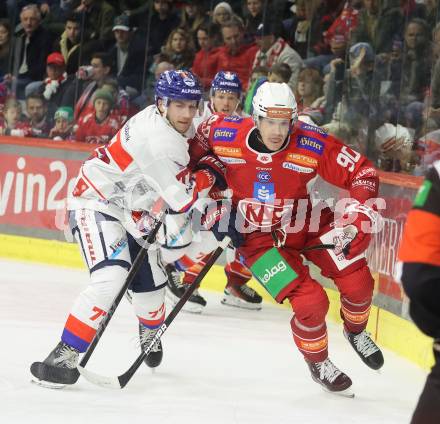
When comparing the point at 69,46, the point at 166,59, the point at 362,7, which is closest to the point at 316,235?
the point at 362,7

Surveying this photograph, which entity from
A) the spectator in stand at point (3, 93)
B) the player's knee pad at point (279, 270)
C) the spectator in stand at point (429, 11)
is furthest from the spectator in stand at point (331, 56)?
the player's knee pad at point (279, 270)

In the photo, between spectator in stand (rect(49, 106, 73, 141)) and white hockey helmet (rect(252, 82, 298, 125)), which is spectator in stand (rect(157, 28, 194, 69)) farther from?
white hockey helmet (rect(252, 82, 298, 125))

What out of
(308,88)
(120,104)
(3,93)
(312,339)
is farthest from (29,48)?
(312,339)

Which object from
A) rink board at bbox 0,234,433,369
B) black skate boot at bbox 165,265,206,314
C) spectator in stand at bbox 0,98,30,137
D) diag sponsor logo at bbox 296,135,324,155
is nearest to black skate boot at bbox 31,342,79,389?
diag sponsor logo at bbox 296,135,324,155

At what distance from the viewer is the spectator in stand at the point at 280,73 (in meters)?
7.41

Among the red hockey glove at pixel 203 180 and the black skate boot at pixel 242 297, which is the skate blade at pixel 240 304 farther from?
the red hockey glove at pixel 203 180

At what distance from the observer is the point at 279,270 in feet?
14.0

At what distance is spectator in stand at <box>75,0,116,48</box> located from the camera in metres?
8.67

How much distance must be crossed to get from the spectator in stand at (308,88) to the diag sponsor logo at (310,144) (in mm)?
2835

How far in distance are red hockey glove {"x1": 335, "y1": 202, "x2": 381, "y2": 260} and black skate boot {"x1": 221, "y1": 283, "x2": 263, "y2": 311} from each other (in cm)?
205

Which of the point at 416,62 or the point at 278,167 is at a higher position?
the point at 416,62

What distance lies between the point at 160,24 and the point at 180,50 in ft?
1.06

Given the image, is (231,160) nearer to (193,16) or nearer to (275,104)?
(275,104)

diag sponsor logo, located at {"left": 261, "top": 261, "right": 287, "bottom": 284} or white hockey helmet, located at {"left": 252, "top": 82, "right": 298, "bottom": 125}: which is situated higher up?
white hockey helmet, located at {"left": 252, "top": 82, "right": 298, "bottom": 125}
